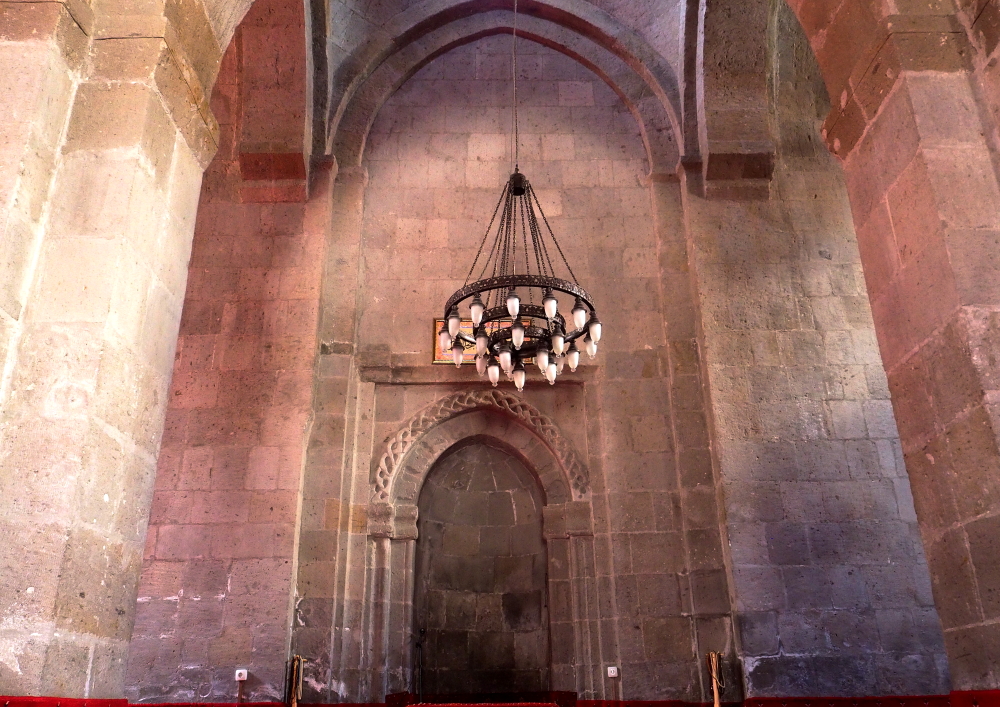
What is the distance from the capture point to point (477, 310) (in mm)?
6176

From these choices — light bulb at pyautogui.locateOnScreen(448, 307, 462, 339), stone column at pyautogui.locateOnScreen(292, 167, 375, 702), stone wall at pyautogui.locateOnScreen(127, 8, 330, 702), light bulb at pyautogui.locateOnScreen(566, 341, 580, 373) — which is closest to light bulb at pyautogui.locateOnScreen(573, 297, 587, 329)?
light bulb at pyautogui.locateOnScreen(566, 341, 580, 373)

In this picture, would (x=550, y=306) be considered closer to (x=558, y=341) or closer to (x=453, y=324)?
(x=558, y=341)

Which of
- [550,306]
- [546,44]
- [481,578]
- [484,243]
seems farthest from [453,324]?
[546,44]

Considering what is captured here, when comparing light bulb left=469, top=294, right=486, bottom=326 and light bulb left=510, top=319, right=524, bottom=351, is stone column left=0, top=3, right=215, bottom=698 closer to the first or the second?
light bulb left=469, top=294, right=486, bottom=326

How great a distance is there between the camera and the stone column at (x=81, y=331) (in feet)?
10.4

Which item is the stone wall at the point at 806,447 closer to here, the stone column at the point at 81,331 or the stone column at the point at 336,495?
the stone column at the point at 336,495

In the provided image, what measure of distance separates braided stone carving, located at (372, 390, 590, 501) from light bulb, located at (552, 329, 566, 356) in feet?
5.17

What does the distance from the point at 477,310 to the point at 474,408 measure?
175 centimetres

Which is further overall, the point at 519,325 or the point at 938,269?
the point at 519,325

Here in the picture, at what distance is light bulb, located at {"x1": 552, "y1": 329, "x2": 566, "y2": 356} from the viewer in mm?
6148

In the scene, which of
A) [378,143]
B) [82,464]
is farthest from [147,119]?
[378,143]

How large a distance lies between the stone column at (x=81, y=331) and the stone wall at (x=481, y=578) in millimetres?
4027

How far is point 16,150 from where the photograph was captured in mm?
3533

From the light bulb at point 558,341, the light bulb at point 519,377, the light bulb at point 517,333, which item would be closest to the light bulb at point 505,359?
the light bulb at point 519,377
